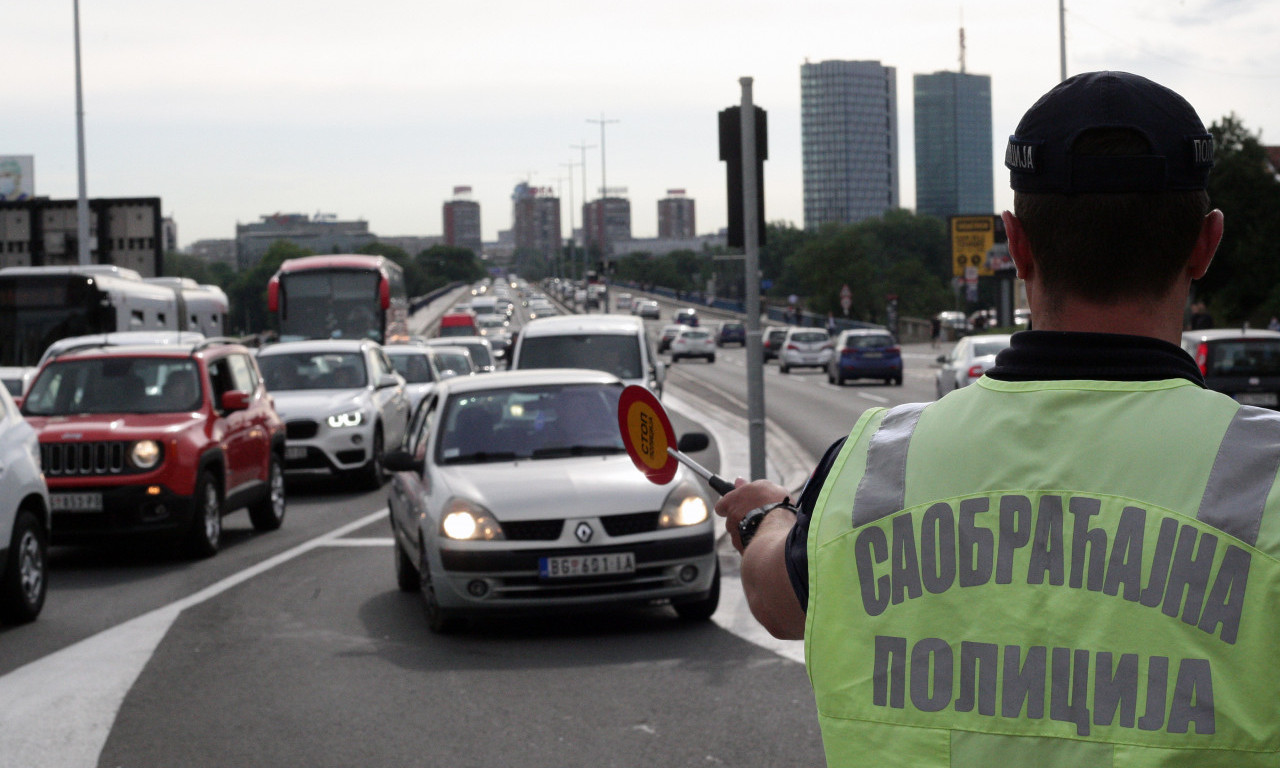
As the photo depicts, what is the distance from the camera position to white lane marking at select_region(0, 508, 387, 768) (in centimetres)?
621

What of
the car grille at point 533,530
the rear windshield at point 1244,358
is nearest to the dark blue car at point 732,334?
the rear windshield at point 1244,358

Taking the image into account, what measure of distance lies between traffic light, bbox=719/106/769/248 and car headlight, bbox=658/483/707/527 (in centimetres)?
306

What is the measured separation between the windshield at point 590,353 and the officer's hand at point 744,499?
16071mm

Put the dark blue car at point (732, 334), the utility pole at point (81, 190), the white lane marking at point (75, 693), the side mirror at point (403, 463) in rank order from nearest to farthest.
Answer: the white lane marking at point (75, 693), the side mirror at point (403, 463), the utility pole at point (81, 190), the dark blue car at point (732, 334)

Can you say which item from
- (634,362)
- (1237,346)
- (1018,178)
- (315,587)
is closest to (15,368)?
(634,362)

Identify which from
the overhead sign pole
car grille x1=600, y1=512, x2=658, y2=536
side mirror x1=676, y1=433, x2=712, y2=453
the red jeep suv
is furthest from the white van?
side mirror x1=676, y1=433, x2=712, y2=453

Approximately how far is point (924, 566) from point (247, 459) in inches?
488

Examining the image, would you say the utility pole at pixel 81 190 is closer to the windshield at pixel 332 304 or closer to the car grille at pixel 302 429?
the windshield at pixel 332 304

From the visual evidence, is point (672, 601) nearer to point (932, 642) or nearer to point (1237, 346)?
point (932, 642)

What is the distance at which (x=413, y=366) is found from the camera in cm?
2402

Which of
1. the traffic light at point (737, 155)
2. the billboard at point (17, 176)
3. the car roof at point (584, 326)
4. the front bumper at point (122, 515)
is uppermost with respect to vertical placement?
the billboard at point (17, 176)

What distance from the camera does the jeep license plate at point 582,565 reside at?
8.55 metres

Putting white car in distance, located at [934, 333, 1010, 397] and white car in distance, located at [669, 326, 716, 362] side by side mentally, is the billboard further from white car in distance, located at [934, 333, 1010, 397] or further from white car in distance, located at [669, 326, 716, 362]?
white car in distance, located at [934, 333, 1010, 397]

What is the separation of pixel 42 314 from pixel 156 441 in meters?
13.4
